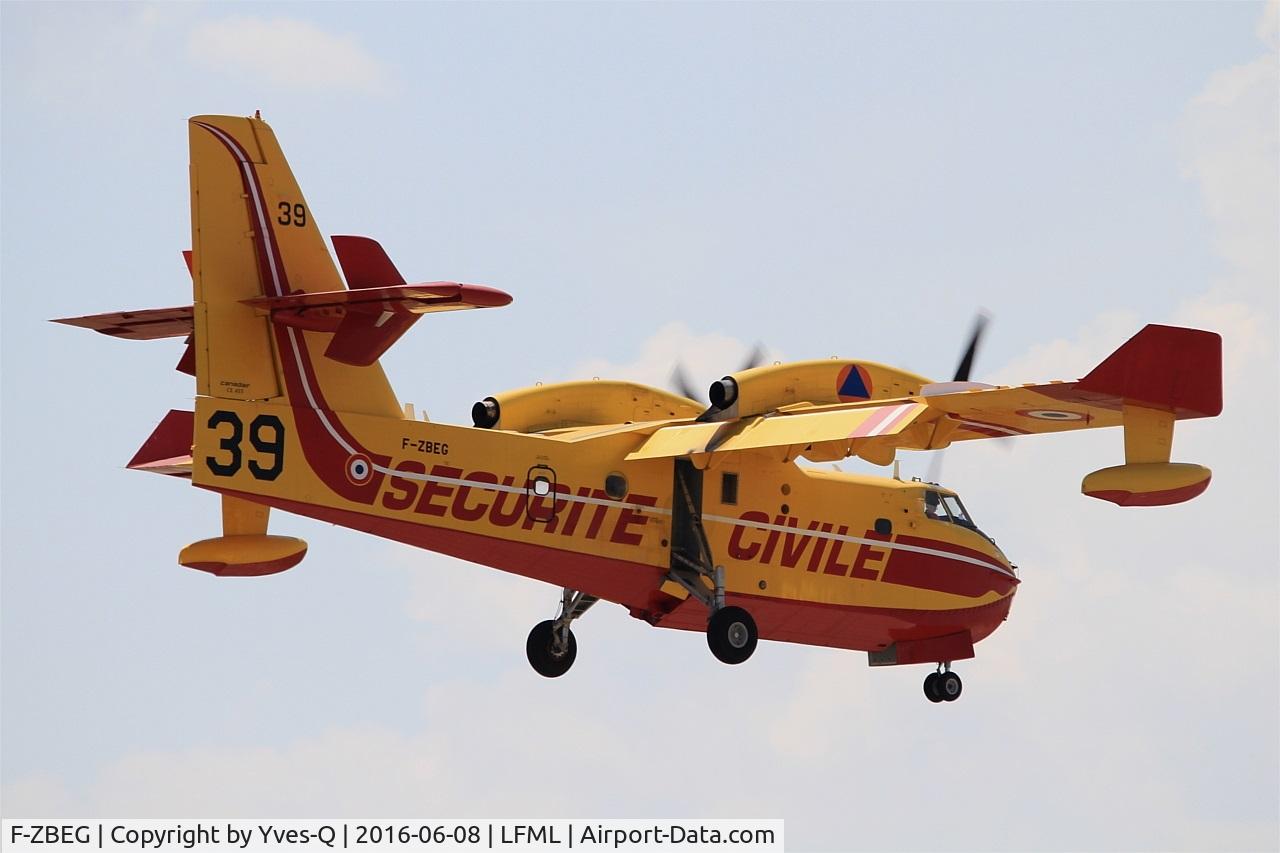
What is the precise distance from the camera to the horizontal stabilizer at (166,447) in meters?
27.5

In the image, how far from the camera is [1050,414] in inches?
976

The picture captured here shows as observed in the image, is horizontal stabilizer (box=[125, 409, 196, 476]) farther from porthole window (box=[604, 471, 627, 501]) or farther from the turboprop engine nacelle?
the turboprop engine nacelle

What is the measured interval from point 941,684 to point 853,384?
19.3 feet

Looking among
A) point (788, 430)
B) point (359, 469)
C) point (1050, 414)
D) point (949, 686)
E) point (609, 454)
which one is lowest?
point (949, 686)

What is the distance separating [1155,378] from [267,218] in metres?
10.4

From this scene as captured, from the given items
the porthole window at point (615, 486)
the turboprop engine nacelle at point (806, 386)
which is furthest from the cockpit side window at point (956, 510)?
the porthole window at point (615, 486)

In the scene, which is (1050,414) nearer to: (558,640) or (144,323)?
(558,640)

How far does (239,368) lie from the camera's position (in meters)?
23.7

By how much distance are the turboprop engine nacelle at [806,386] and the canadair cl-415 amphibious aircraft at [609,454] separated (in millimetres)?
29

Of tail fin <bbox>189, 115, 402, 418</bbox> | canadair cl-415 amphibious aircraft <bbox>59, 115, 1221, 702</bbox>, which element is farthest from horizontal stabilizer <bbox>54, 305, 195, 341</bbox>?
tail fin <bbox>189, 115, 402, 418</bbox>

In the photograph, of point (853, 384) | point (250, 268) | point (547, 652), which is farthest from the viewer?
point (547, 652)

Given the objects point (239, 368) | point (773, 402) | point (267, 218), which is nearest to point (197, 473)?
point (239, 368)

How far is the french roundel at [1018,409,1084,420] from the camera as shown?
80.1ft

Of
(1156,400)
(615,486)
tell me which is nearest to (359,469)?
(615,486)
